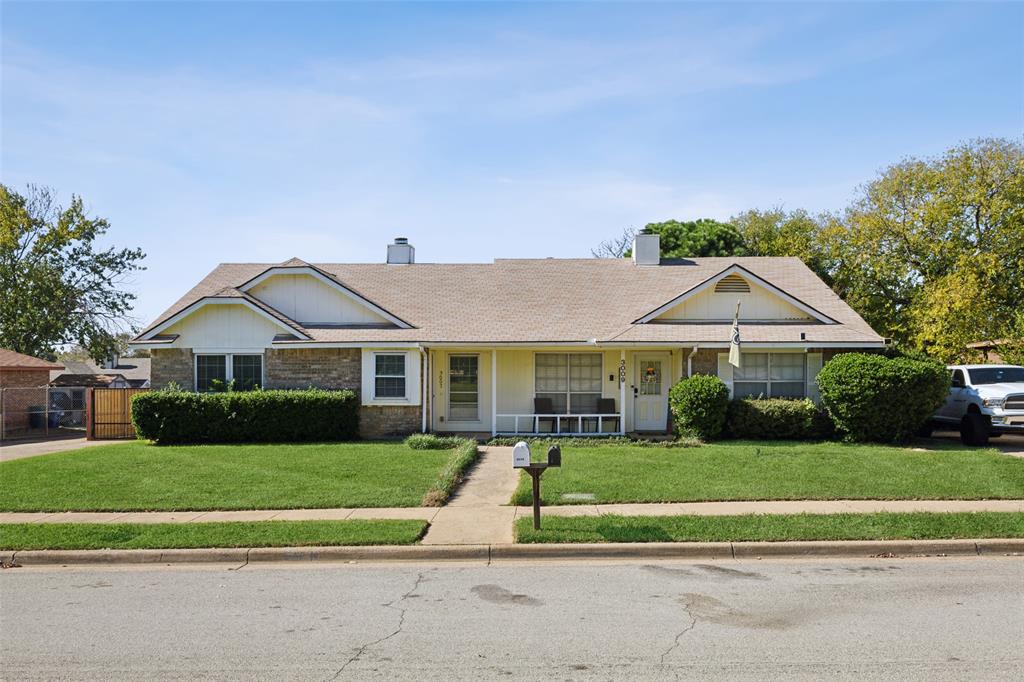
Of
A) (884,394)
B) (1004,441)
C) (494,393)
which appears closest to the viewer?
(884,394)

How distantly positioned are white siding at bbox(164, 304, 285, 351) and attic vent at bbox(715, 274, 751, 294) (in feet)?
38.3

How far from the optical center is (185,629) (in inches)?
258

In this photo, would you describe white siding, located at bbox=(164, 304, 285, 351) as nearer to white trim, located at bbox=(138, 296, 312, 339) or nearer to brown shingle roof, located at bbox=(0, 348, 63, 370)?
white trim, located at bbox=(138, 296, 312, 339)

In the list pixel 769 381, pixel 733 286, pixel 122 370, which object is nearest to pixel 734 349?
pixel 769 381

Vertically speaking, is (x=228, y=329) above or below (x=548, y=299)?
below

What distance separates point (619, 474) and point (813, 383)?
8.69m

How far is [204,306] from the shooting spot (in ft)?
66.2

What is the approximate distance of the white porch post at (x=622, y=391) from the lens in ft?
64.9

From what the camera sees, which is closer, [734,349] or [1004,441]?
[734,349]

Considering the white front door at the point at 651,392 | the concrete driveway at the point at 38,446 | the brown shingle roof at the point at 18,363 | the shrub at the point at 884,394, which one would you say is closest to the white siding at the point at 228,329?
the concrete driveway at the point at 38,446

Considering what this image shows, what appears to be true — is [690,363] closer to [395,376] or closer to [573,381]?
[573,381]

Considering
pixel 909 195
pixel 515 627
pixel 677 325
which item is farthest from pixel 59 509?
pixel 909 195

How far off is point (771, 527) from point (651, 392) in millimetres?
11225

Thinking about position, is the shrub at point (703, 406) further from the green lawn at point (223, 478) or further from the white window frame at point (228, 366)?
the white window frame at point (228, 366)
